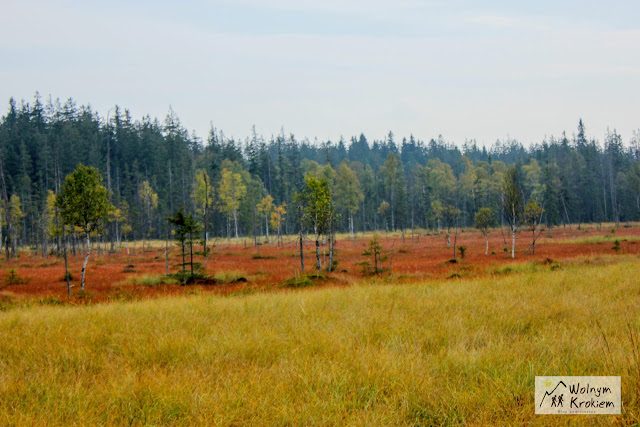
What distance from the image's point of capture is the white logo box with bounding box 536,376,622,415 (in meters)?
3.42

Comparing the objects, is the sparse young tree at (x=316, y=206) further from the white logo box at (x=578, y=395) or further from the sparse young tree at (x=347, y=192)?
the sparse young tree at (x=347, y=192)

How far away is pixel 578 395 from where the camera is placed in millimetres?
3684

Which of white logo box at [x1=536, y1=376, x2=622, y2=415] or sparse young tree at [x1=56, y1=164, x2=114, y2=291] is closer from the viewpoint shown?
white logo box at [x1=536, y1=376, x2=622, y2=415]

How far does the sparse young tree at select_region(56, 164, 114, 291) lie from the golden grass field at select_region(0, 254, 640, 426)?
1177 cm

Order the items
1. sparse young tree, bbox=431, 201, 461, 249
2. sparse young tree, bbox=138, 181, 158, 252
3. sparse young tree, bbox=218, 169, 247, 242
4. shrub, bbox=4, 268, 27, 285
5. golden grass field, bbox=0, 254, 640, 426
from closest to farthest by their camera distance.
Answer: golden grass field, bbox=0, 254, 640, 426 → shrub, bbox=4, 268, 27, 285 → sparse young tree, bbox=431, 201, 461, 249 → sparse young tree, bbox=218, 169, 247, 242 → sparse young tree, bbox=138, 181, 158, 252

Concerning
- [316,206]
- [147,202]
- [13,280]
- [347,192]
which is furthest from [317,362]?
[147,202]

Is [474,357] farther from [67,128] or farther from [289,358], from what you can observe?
[67,128]

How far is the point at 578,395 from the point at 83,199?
2059 cm

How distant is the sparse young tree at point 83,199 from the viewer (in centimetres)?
1845

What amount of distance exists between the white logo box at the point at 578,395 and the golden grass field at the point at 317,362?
11cm

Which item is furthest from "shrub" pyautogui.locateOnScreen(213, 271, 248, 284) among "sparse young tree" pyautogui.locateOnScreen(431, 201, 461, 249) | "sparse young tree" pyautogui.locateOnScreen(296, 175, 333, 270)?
"sparse young tree" pyautogui.locateOnScreen(431, 201, 461, 249)

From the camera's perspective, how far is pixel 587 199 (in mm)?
87250

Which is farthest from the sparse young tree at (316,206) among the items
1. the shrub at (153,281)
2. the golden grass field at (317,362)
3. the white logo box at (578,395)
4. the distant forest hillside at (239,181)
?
the distant forest hillside at (239,181)

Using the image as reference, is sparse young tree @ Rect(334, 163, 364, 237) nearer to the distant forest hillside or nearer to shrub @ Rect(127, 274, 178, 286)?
the distant forest hillside
